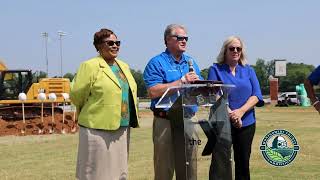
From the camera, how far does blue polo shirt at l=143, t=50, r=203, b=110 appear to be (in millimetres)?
5508

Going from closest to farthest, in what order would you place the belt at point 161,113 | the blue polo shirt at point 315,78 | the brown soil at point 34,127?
the belt at point 161,113 → the blue polo shirt at point 315,78 → the brown soil at point 34,127

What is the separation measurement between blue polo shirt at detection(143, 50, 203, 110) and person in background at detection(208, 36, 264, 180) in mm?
411

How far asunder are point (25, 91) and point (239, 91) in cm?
2217

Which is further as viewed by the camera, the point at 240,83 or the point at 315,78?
the point at 315,78

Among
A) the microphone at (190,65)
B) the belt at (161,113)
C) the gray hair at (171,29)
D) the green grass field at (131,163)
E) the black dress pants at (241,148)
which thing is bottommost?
the green grass field at (131,163)

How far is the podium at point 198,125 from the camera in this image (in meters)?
5.09

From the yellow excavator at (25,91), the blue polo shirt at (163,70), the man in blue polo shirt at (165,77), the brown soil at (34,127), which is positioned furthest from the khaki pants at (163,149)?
the yellow excavator at (25,91)

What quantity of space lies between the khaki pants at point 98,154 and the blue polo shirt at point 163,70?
0.59 m

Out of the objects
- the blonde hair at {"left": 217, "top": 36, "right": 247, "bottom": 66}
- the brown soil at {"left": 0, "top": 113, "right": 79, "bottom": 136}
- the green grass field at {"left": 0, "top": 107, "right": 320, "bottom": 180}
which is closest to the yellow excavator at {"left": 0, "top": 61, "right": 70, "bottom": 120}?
the brown soil at {"left": 0, "top": 113, "right": 79, "bottom": 136}

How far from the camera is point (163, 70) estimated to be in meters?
5.53

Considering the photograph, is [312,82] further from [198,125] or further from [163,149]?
[163,149]

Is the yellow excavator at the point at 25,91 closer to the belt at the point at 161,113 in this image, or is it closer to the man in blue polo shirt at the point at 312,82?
the belt at the point at 161,113

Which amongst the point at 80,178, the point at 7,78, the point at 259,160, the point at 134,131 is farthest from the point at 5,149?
the point at 7,78

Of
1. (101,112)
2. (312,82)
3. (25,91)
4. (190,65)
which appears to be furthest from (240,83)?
(25,91)
